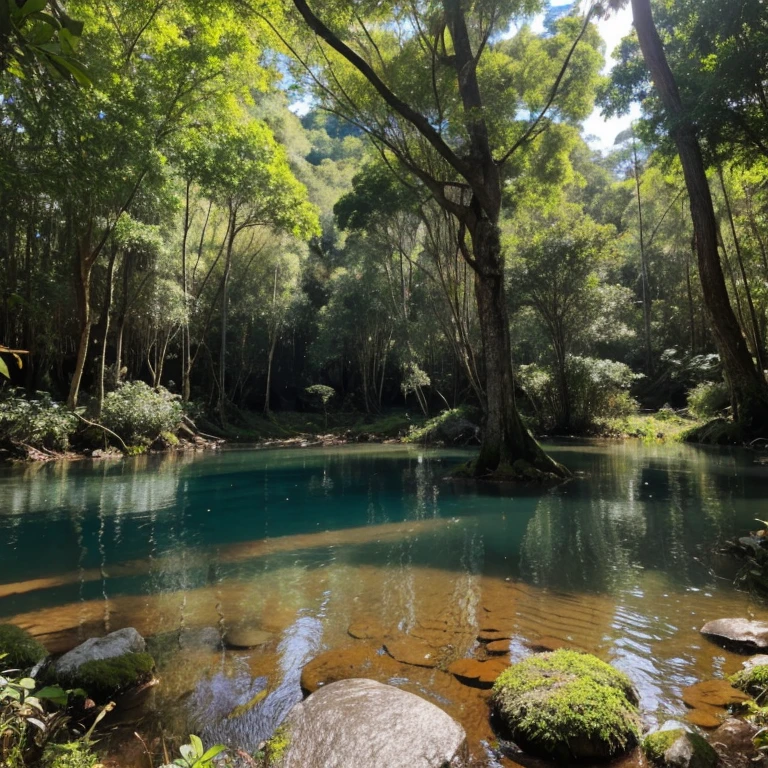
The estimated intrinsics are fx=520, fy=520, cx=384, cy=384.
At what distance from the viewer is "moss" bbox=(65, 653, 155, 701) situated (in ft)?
9.69

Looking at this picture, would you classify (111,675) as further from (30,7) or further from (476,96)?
(476,96)

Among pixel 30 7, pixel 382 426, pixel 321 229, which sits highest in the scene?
pixel 321 229

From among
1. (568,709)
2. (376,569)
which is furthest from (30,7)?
(376,569)

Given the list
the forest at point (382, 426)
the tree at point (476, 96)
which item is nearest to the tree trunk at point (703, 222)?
the forest at point (382, 426)

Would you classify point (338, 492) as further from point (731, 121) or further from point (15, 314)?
point (15, 314)

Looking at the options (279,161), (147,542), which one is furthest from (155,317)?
(147,542)

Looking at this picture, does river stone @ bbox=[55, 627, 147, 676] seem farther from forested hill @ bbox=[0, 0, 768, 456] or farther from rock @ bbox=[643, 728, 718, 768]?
rock @ bbox=[643, 728, 718, 768]

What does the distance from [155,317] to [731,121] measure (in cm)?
1985

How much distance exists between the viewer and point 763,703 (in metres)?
2.64

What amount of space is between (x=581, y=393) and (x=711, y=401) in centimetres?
452

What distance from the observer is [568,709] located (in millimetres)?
2529

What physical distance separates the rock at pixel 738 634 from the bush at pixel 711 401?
1637 cm

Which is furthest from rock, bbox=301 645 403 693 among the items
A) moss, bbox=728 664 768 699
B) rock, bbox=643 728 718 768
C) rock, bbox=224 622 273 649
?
moss, bbox=728 664 768 699

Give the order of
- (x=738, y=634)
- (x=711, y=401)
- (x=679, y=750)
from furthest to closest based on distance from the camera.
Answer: (x=711, y=401)
(x=738, y=634)
(x=679, y=750)
